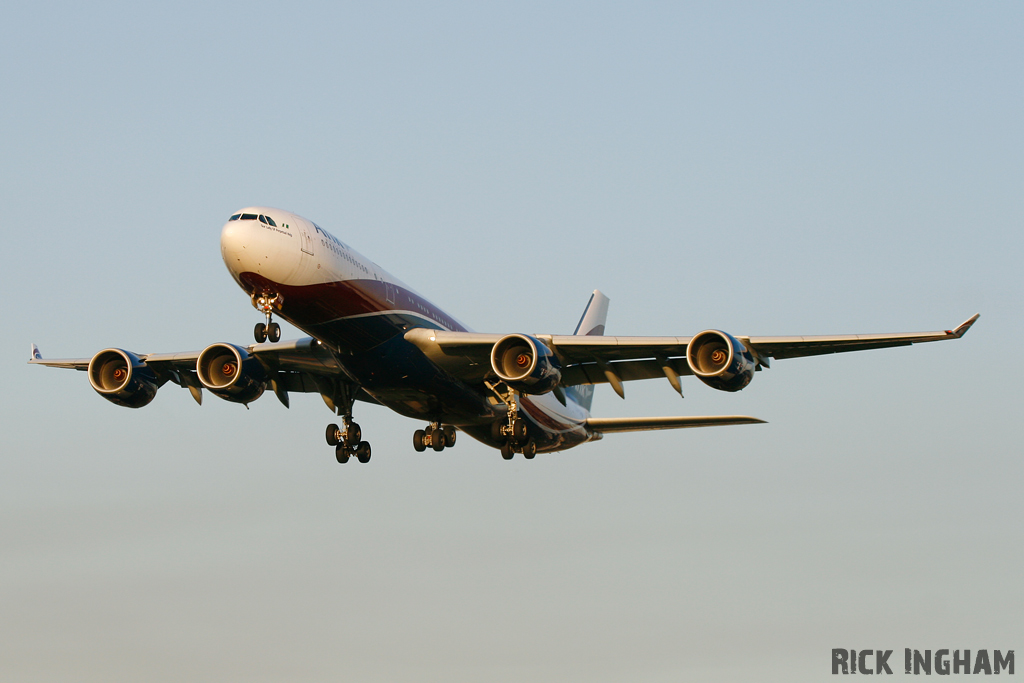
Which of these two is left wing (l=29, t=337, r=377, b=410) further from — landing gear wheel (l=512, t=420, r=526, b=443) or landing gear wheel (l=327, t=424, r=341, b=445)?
landing gear wheel (l=512, t=420, r=526, b=443)

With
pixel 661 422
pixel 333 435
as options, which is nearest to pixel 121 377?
pixel 333 435

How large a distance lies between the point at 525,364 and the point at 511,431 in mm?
3526

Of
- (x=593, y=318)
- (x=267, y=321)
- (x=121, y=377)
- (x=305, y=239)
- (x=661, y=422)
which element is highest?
(x=593, y=318)

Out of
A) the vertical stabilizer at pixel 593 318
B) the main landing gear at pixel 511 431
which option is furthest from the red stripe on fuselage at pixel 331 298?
the vertical stabilizer at pixel 593 318

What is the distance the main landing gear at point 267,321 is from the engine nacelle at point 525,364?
6.18 metres

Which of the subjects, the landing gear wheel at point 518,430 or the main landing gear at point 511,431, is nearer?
the main landing gear at point 511,431

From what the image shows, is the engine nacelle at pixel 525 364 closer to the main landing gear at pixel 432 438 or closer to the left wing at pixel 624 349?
the left wing at pixel 624 349

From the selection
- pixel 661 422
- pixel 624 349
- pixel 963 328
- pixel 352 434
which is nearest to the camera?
pixel 963 328

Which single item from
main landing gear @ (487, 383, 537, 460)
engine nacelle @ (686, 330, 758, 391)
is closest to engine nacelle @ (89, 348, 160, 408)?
main landing gear @ (487, 383, 537, 460)

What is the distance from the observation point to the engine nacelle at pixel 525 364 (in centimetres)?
3428

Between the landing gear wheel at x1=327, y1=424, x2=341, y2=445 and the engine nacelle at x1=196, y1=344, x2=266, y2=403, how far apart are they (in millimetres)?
3446

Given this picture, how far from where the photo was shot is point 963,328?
3095 cm

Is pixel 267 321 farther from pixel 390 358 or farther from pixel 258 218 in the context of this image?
pixel 390 358

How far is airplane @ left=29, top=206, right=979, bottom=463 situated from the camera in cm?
3216
